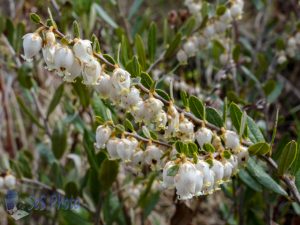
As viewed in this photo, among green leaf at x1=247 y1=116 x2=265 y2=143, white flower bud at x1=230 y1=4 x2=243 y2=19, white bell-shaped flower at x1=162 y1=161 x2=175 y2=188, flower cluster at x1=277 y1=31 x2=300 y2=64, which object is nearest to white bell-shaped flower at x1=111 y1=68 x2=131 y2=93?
white bell-shaped flower at x1=162 y1=161 x2=175 y2=188

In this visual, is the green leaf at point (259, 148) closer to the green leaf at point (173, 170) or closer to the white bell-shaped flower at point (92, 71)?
the green leaf at point (173, 170)

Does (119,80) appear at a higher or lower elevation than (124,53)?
higher

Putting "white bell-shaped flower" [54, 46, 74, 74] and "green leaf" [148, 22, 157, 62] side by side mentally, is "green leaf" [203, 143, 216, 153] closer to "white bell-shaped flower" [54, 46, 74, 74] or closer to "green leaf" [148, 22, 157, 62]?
"white bell-shaped flower" [54, 46, 74, 74]

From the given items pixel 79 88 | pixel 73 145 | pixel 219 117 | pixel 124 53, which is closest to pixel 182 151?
pixel 219 117

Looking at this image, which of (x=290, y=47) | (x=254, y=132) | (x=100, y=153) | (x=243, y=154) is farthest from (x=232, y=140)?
(x=290, y=47)

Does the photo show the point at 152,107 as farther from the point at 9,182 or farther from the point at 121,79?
the point at 9,182

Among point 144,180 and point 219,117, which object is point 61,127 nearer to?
point 144,180
